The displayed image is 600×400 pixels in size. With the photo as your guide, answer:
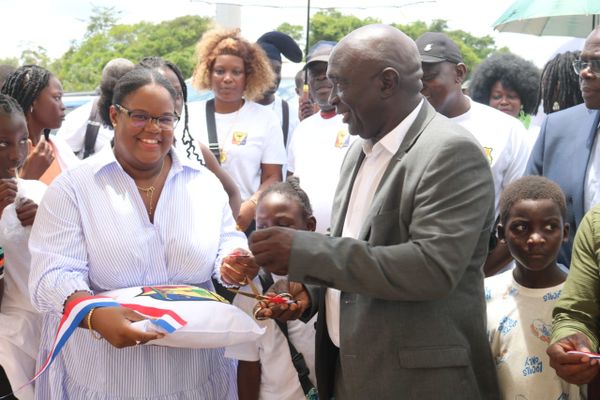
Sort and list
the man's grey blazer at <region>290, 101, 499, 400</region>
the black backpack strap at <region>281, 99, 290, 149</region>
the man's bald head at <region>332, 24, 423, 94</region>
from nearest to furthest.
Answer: the man's grey blazer at <region>290, 101, 499, 400</region> < the man's bald head at <region>332, 24, 423, 94</region> < the black backpack strap at <region>281, 99, 290, 149</region>

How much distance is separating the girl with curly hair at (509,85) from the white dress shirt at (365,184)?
12.8ft

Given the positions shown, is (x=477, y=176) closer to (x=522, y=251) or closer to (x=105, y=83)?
(x=522, y=251)

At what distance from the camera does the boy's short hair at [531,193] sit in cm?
329

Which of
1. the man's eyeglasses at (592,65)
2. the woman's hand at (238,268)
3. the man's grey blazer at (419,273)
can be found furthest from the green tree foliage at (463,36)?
the man's grey blazer at (419,273)

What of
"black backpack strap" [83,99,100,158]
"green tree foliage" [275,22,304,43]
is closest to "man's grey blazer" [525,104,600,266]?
"black backpack strap" [83,99,100,158]

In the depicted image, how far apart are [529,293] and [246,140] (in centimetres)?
253

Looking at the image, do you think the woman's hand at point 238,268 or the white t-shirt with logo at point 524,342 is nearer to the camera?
the white t-shirt with logo at point 524,342

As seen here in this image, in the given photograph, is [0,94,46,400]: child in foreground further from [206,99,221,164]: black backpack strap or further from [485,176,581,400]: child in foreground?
[485,176,581,400]: child in foreground

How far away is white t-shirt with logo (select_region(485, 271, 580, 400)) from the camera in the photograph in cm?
307

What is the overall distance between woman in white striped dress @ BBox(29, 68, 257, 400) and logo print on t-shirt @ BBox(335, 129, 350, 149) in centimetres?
137

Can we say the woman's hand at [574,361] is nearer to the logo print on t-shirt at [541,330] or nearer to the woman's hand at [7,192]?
the logo print on t-shirt at [541,330]

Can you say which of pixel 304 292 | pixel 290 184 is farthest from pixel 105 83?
pixel 304 292

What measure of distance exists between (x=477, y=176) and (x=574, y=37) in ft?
16.0

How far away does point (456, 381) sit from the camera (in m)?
2.63
